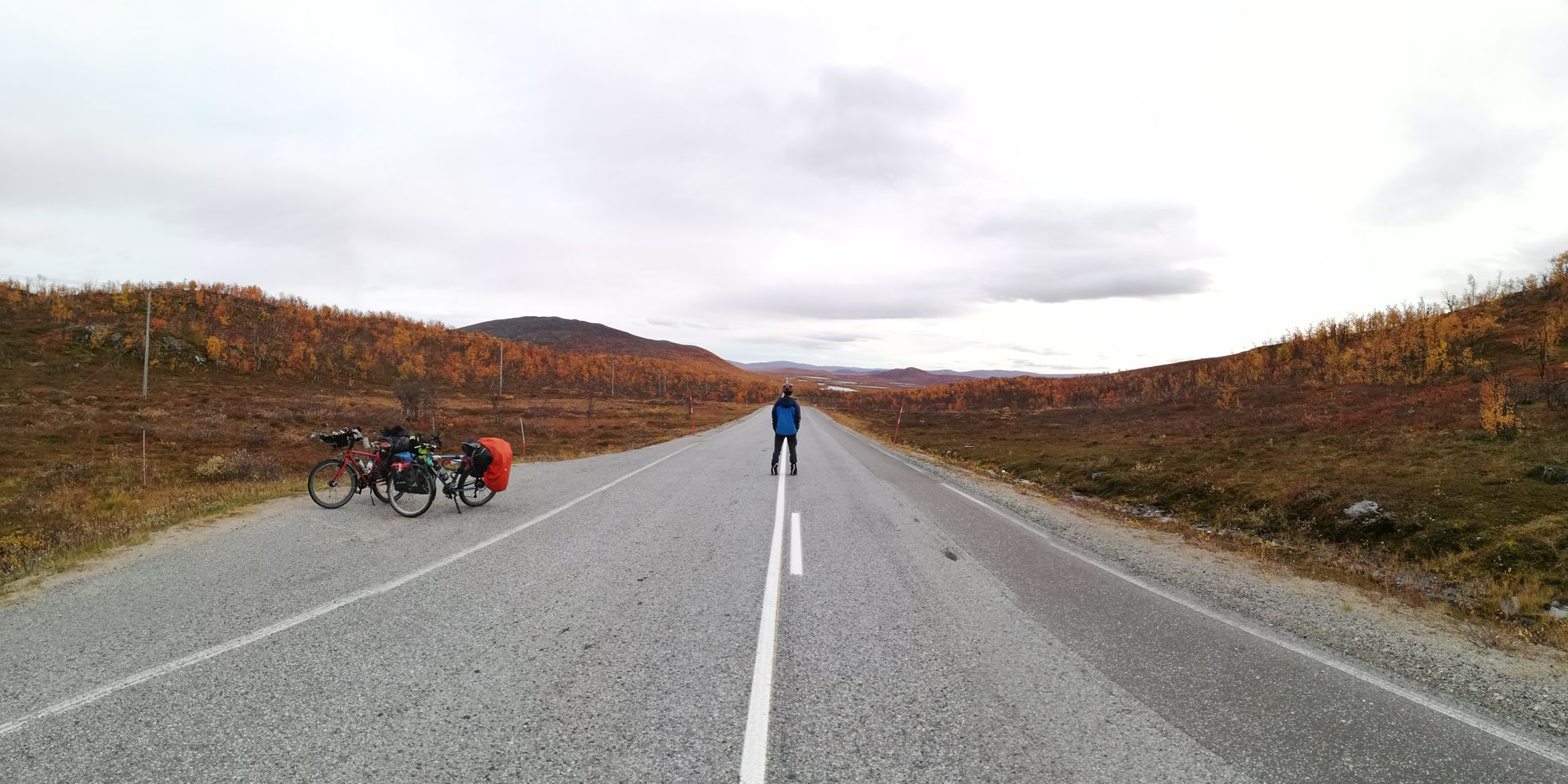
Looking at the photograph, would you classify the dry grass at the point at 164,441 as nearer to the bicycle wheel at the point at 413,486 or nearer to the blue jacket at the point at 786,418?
the bicycle wheel at the point at 413,486

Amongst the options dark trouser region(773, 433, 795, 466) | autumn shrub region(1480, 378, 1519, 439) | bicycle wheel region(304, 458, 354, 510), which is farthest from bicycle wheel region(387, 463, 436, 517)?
autumn shrub region(1480, 378, 1519, 439)

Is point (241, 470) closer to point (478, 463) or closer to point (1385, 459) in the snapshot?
point (478, 463)

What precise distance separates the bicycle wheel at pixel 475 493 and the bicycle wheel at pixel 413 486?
1.88ft

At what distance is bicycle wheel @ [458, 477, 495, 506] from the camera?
987 cm

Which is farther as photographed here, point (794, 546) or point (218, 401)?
point (218, 401)

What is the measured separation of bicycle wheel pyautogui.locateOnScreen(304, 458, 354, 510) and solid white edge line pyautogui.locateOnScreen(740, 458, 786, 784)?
7666 mm

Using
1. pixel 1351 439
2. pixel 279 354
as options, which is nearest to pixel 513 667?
pixel 1351 439

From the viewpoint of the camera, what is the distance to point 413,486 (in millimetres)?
9172

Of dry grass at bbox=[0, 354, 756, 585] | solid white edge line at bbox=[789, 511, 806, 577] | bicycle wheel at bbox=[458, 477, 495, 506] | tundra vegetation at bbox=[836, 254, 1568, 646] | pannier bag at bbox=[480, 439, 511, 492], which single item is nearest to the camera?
solid white edge line at bbox=[789, 511, 806, 577]

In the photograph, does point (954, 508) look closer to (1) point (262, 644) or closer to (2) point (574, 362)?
(1) point (262, 644)

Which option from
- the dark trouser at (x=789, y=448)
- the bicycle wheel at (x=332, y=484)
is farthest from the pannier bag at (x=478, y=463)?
the dark trouser at (x=789, y=448)

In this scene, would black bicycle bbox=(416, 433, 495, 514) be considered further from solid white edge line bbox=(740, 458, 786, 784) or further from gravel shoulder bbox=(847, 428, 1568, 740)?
gravel shoulder bbox=(847, 428, 1568, 740)

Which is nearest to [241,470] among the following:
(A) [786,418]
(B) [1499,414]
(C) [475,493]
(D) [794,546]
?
(C) [475,493]

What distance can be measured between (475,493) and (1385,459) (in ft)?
66.9
